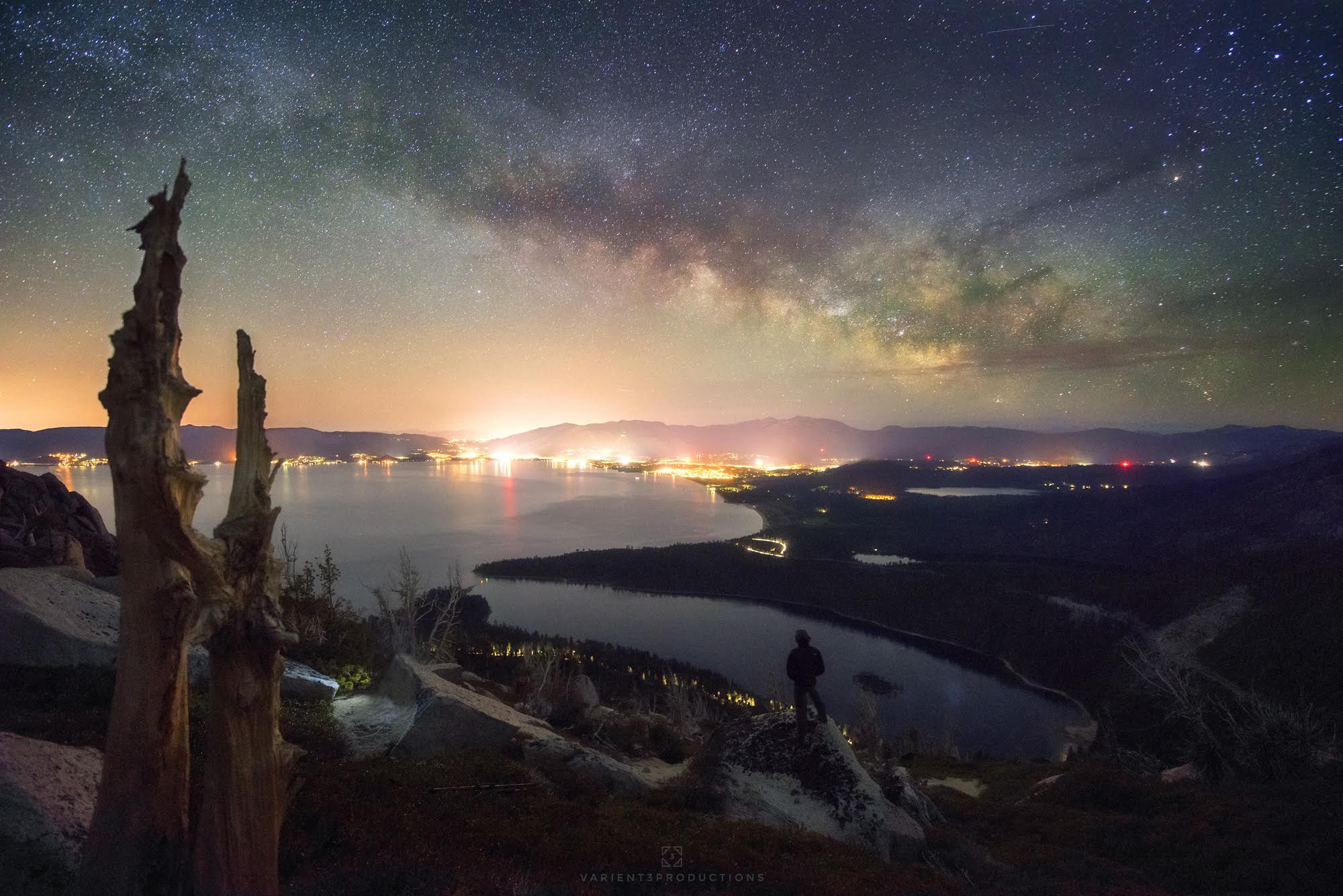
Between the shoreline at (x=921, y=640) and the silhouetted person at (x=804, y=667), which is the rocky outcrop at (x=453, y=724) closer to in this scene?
the silhouetted person at (x=804, y=667)

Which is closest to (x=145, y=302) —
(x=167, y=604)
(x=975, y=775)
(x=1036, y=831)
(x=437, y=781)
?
(x=167, y=604)

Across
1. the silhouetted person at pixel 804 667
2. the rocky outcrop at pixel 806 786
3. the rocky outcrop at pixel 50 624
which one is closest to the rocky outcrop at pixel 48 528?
the rocky outcrop at pixel 50 624

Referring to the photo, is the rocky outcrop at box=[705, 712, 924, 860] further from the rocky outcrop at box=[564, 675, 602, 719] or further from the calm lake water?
the calm lake water

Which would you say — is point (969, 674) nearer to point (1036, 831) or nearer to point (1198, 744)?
point (1198, 744)

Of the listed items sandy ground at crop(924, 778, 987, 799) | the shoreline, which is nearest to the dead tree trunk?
sandy ground at crop(924, 778, 987, 799)

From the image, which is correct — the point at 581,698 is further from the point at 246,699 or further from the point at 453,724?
the point at 246,699

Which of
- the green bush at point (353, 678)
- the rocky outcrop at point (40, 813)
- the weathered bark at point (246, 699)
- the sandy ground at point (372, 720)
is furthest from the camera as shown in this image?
the green bush at point (353, 678)
